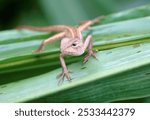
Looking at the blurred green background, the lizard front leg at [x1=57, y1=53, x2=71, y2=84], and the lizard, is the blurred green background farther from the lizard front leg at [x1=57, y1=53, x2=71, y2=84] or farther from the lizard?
the lizard front leg at [x1=57, y1=53, x2=71, y2=84]

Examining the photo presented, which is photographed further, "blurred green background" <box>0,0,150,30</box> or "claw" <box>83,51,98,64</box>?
"blurred green background" <box>0,0,150,30</box>

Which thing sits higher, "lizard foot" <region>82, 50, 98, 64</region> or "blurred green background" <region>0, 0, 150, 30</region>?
"blurred green background" <region>0, 0, 150, 30</region>

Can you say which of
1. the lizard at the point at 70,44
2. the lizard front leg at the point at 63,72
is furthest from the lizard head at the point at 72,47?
the lizard front leg at the point at 63,72

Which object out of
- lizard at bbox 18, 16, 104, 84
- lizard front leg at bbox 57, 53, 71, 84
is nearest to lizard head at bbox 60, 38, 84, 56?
lizard at bbox 18, 16, 104, 84

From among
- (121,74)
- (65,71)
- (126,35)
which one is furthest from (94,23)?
(121,74)

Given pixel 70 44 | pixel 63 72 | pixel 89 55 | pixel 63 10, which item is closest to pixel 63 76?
pixel 63 72

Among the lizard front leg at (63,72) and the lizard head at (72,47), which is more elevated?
the lizard head at (72,47)

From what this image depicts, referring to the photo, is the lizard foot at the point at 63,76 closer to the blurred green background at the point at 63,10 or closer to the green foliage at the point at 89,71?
the green foliage at the point at 89,71

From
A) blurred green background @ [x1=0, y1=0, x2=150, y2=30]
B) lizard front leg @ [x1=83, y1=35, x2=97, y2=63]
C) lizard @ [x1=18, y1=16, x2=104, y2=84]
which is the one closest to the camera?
lizard @ [x1=18, y1=16, x2=104, y2=84]
